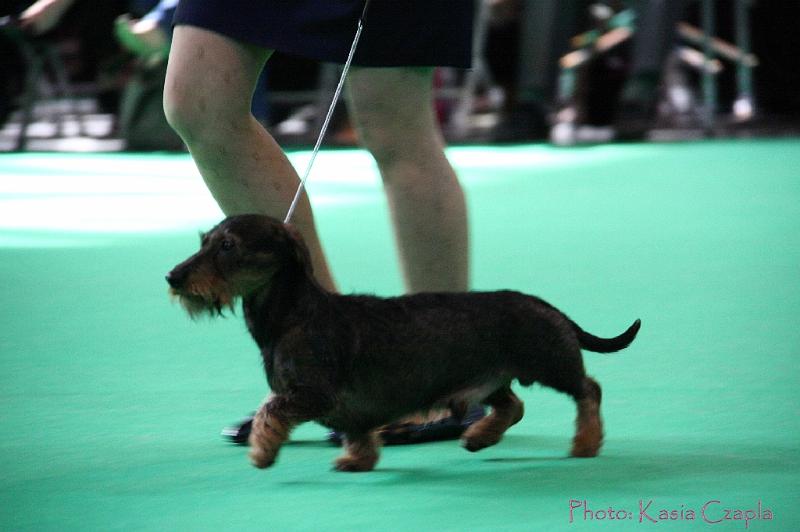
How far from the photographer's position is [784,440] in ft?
7.18

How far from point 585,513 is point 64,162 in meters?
7.01

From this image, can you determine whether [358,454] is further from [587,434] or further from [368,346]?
[587,434]

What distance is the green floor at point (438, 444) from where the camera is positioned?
1.87 metres

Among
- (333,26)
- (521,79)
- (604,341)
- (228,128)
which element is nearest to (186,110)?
(228,128)

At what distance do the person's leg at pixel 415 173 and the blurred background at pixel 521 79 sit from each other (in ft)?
19.4

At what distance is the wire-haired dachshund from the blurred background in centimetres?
629

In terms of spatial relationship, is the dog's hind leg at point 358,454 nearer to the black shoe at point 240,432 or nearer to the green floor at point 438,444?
the green floor at point 438,444

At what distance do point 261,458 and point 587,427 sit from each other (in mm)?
510

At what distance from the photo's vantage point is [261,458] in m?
1.99

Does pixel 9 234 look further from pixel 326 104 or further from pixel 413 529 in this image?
pixel 326 104

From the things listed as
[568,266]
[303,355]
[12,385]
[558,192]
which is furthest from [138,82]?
A: [303,355]

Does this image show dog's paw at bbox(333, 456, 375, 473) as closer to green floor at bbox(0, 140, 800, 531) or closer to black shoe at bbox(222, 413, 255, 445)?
green floor at bbox(0, 140, 800, 531)

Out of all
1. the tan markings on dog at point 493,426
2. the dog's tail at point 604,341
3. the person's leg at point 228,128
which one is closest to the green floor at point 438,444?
the tan markings on dog at point 493,426

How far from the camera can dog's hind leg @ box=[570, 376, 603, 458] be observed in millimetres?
2135
